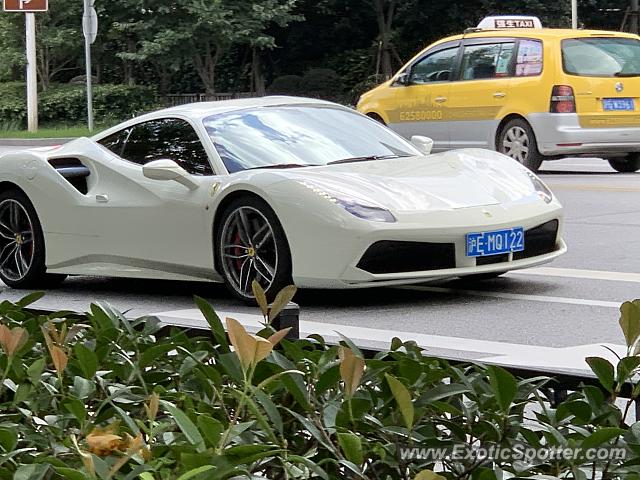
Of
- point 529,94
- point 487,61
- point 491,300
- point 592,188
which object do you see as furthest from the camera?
point 487,61

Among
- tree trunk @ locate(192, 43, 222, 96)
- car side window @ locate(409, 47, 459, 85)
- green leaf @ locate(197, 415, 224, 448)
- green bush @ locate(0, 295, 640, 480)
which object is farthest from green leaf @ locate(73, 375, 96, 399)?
tree trunk @ locate(192, 43, 222, 96)

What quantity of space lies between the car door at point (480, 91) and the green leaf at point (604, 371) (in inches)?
549

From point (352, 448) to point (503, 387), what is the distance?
0.97ft

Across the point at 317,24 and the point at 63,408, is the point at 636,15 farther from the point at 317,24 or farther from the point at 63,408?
the point at 63,408

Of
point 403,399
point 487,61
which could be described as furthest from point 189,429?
point 487,61

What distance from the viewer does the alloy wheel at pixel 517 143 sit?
1587 centimetres

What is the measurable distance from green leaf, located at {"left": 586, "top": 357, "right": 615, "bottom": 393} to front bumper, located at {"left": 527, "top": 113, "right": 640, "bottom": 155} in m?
13.4

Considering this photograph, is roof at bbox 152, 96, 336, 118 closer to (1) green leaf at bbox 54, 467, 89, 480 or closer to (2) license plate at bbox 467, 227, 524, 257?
(2) license plate at bbox 467, 227, 524, 257

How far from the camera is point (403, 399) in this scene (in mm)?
1989

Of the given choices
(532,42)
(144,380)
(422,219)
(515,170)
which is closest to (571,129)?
(532,42)

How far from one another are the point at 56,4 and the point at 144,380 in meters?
41.5

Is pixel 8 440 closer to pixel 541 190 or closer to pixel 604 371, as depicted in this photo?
pixel 604 371

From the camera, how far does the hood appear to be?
24.0ft

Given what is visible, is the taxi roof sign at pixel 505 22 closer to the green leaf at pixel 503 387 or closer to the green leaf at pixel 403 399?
the green leaf at pixel 503 387
